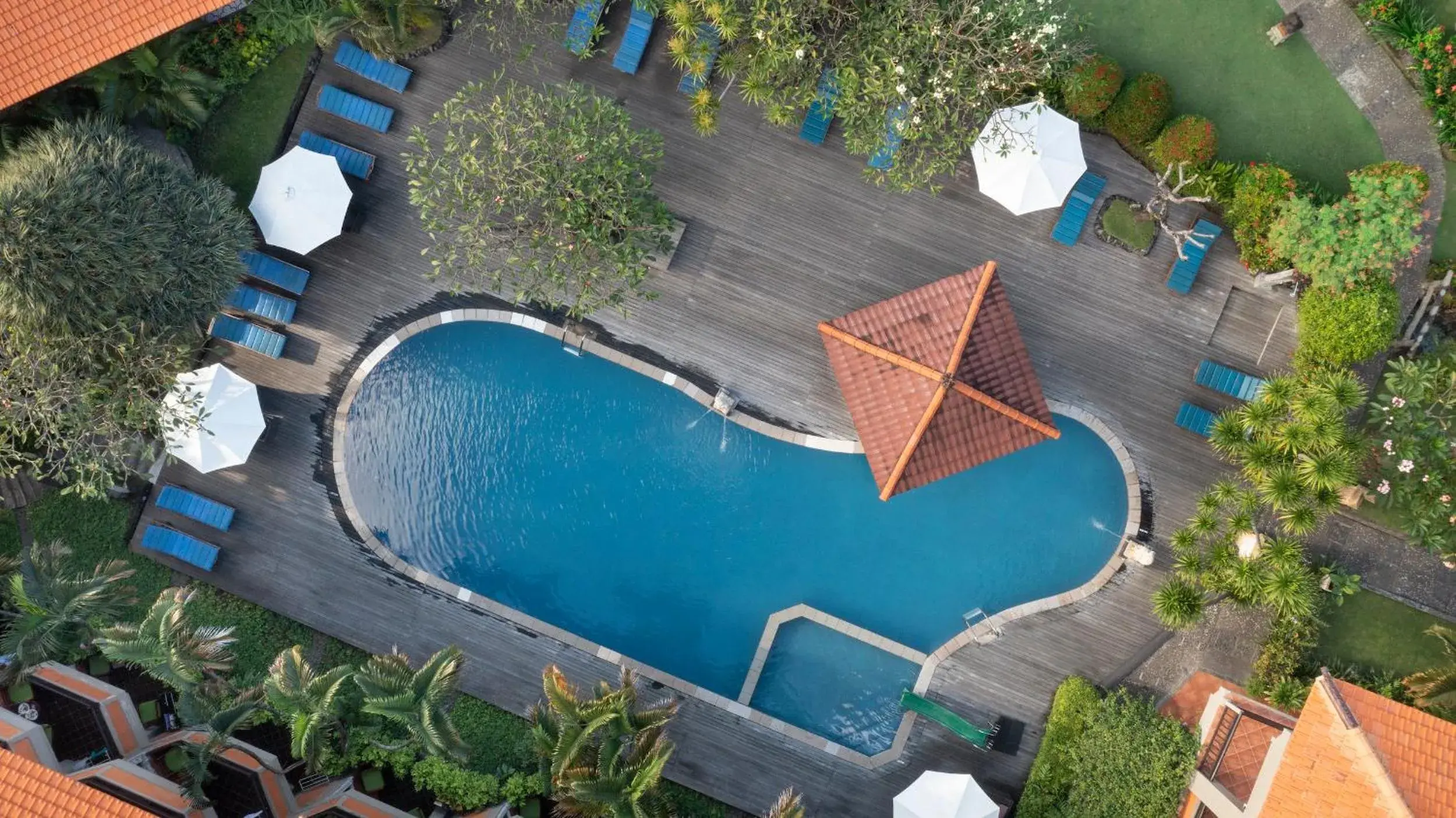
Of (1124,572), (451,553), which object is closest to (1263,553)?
(1124,572)

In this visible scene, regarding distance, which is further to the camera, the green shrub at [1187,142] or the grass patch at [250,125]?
the grass patch at [250,125]

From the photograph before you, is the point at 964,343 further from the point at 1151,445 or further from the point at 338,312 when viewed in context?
the point at 338,312

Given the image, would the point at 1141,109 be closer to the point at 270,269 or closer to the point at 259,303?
the point at 270,269

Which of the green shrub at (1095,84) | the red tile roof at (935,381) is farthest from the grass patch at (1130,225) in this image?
the red tile roof at (935,381)

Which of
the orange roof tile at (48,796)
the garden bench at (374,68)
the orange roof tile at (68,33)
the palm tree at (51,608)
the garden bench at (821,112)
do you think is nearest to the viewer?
the orange roof tile at (48,796)

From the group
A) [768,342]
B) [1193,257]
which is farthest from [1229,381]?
[768,342]

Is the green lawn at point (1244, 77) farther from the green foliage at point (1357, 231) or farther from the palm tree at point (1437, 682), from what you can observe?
the palm tree at point (1437, 682)

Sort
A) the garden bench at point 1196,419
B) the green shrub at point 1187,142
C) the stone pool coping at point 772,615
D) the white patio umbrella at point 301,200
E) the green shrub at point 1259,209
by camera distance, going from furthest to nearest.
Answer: the stone pool coping at point 772,615, the garden bench at point 1196,419, the white patio umbrella at point 301,200, the green shrub at point 1187,142, the green shrub at point 1259,209
